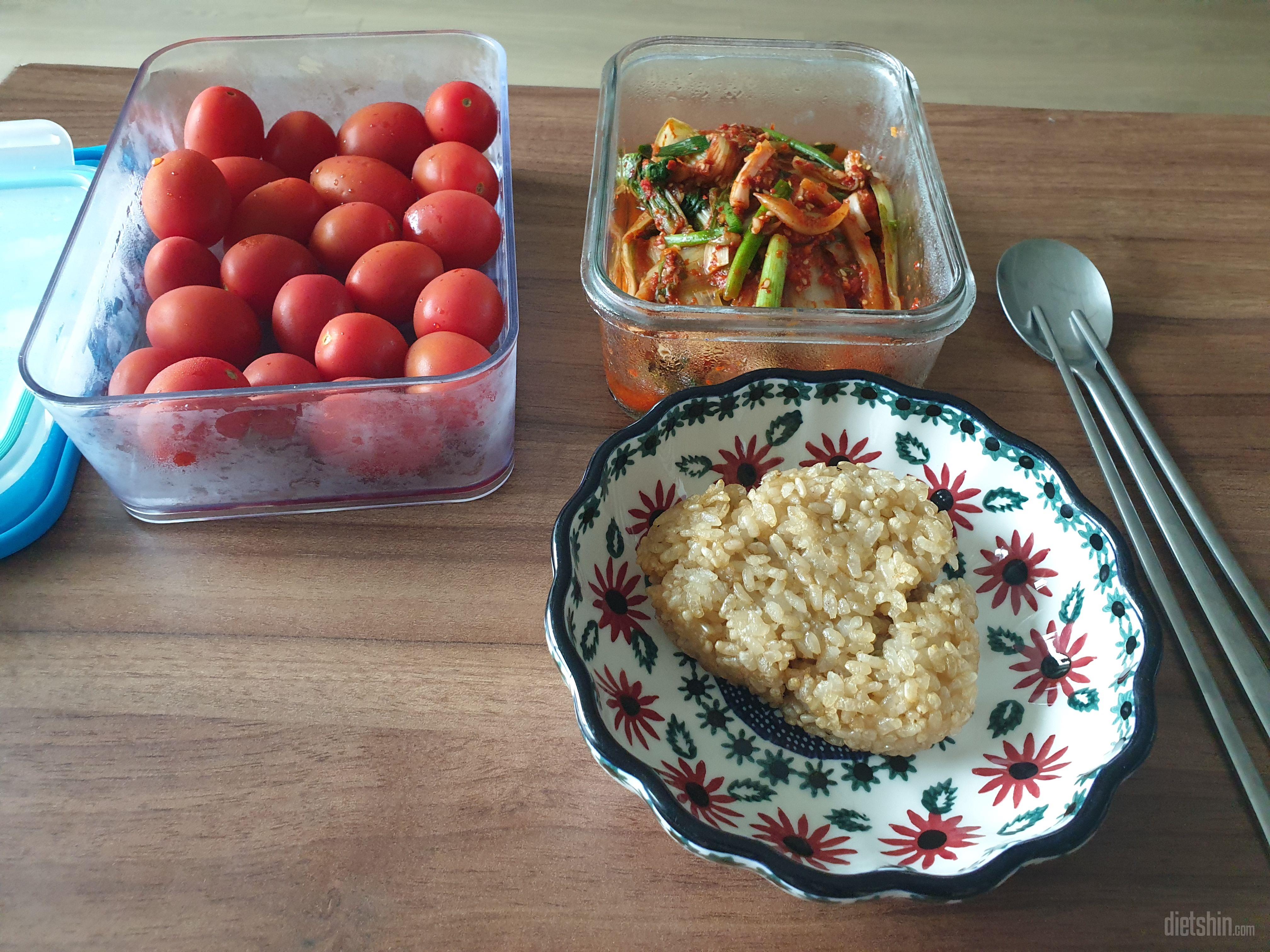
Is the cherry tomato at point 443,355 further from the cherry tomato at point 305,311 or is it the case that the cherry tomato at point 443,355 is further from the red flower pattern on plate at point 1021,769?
the red flower pattern on plate at point 1021,769

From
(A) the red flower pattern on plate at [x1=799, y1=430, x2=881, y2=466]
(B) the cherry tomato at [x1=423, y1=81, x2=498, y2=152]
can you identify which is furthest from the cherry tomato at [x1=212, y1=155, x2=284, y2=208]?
(A) the red flower pattern on plate at [x1=799, y1=430, x2=881, y2=466]

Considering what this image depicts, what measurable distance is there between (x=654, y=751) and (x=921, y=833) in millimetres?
224

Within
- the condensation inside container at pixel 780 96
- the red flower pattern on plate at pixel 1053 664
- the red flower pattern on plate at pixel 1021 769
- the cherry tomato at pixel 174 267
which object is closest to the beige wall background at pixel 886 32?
the condensation inside container at pixel 780 96

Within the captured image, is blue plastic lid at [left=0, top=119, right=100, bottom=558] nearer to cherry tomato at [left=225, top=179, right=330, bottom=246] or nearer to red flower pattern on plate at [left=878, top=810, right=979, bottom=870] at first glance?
cherry tomato at [left=225, top=179, right=330, bottom=246]

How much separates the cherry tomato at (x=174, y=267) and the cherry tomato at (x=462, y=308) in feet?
0.78

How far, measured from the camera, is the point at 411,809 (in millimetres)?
727

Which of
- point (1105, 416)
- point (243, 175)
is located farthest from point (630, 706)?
point (243, 175)

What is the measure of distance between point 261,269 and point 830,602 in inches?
27.0

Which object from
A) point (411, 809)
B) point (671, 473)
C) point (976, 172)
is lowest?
point (411, 809)

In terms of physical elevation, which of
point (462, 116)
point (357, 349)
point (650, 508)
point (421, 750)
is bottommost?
point (421, 750)

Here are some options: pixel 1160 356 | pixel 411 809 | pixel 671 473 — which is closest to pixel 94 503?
pixel 411 809

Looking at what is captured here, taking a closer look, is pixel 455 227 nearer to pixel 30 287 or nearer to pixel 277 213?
pixel 277 213

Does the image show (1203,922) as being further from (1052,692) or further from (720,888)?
(720,888)

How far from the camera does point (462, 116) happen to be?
3.70 ft
